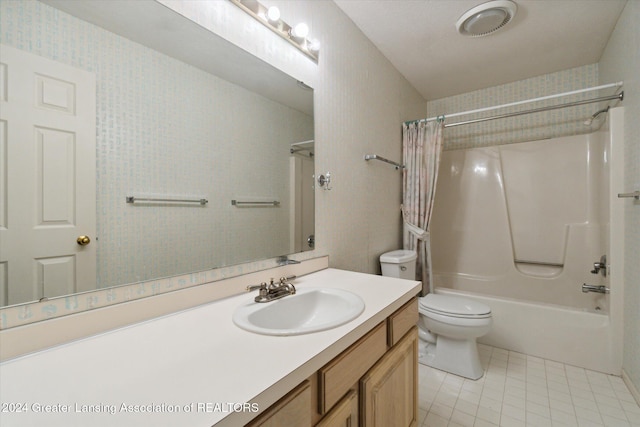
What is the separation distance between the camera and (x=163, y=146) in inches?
34.5

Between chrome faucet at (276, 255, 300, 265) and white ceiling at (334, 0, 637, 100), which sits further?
white ceiling at (334, 0, 637, 100)

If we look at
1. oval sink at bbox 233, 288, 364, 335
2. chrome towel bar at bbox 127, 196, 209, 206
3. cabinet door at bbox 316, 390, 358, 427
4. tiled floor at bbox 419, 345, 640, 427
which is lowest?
tiled floor at bbox 419, 345, 640, 427

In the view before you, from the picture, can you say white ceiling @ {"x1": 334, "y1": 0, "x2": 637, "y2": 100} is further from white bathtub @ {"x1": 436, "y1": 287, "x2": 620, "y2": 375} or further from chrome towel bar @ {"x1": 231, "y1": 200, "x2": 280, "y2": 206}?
Result: white bathtub @ {"x1": 436, "y1": 287, "x2": 620, "y2": 375}

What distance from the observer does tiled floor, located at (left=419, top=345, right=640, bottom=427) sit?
1425mm

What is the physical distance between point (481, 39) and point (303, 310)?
2.24 metres

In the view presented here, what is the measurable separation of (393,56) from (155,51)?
1891 mm

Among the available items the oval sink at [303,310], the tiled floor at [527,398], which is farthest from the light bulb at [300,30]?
the tiled floor at [527,398]

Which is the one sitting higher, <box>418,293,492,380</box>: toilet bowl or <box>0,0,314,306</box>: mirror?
<box>0,0,314,306</box>: mirror

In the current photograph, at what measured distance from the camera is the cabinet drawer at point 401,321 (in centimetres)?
97

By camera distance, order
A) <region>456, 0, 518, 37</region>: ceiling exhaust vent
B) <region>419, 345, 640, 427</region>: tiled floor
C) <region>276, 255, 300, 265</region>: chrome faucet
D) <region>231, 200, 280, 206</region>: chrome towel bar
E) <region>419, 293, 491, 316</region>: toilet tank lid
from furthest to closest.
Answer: <region>419, 293, 491, 316</region>: toilet tank lid → <region>456, 0, 518, 37</region>: ceiling exhaust vent → <region>419, 345, 640, 427</region>: tiled floor → <region>276, 255, 300, 265</region>: chrome faucet → <region>231, 200, 280, 206</region>: chrome towel bar

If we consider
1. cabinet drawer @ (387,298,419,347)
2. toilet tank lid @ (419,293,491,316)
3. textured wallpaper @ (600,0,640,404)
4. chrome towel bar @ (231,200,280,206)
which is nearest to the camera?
cabinet drawer @ (387,298,419,347)

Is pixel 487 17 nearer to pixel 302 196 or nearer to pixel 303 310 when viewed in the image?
pixel 302 196

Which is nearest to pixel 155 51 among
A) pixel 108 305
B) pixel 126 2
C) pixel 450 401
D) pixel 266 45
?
pixel 126 2

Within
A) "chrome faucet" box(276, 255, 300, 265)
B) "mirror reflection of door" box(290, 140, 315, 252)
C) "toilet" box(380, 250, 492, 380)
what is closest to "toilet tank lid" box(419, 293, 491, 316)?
"toilet" box(380, 250, 492, 380)
